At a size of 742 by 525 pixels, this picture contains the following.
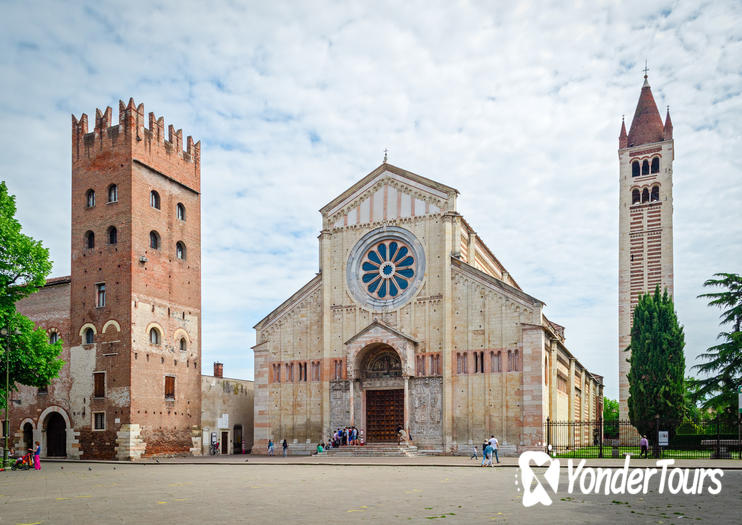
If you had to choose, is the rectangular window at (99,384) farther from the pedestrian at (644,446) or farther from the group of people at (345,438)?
the pedestrian at (644,446)

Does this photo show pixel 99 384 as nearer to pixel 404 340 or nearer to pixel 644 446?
pixel 404 340

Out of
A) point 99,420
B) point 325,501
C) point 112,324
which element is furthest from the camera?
point 112,324

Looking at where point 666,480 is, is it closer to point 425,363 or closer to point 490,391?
point 490,391

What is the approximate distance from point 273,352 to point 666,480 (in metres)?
26.8

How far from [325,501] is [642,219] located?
158 feet

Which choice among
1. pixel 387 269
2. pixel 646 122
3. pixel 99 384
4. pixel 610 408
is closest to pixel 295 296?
pixel 387 269

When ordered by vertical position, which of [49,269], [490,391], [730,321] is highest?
[49,269]

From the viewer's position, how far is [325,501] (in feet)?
51.7

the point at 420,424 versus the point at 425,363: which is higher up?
the point at 425,363

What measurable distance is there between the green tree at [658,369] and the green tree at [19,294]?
A: 94.7ft

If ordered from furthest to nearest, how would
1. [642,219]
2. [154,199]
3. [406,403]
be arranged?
[642,219], [154,199], [406,403]

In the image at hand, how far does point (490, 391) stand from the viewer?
37.1 m

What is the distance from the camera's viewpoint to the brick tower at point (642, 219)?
55.5 meters

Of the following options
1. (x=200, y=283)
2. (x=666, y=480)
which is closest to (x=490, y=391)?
(x=666, y=480)
